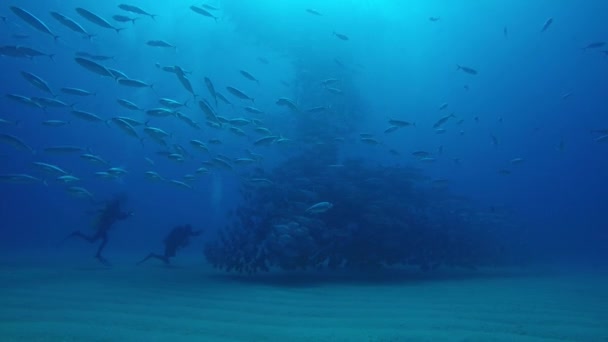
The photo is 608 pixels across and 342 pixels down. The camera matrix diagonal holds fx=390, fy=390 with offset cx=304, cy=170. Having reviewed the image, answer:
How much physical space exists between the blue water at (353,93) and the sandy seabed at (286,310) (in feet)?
13.5

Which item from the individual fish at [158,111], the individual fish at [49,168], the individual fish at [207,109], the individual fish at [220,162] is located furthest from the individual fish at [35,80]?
the individual fish at [220,162]

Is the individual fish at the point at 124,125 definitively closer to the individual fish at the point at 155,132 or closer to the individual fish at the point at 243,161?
the individual fish at the point at 155,132

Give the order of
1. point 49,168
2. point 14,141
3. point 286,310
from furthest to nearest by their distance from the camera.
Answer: point 49,168
point 14,141
point 286,310

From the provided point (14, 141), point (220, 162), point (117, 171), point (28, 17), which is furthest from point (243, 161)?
point (28, 17)

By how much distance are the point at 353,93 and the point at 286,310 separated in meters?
14.4

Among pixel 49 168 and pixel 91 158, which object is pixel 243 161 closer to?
pixel 91 158

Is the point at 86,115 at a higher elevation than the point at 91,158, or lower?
higher

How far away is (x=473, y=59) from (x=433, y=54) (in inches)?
164

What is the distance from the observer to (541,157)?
5722 cm

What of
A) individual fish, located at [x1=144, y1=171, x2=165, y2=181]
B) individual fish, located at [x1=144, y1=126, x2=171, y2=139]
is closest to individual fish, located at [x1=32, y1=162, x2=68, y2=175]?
individual fish, located at [x1=144, y1=171, x2=165, y2=181]

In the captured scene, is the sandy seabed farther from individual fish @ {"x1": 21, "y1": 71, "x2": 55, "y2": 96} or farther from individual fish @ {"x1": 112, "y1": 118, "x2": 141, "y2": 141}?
individual fish @ {"x1": 21, "y1": 71, "x2": 55, "y2": 96}

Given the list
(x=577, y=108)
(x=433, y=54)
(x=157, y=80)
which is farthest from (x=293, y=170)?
(x=577, y=108)

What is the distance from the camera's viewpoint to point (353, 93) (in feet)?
59.8

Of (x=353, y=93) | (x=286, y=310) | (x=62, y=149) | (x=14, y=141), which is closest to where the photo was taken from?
(x=286, y=310)
